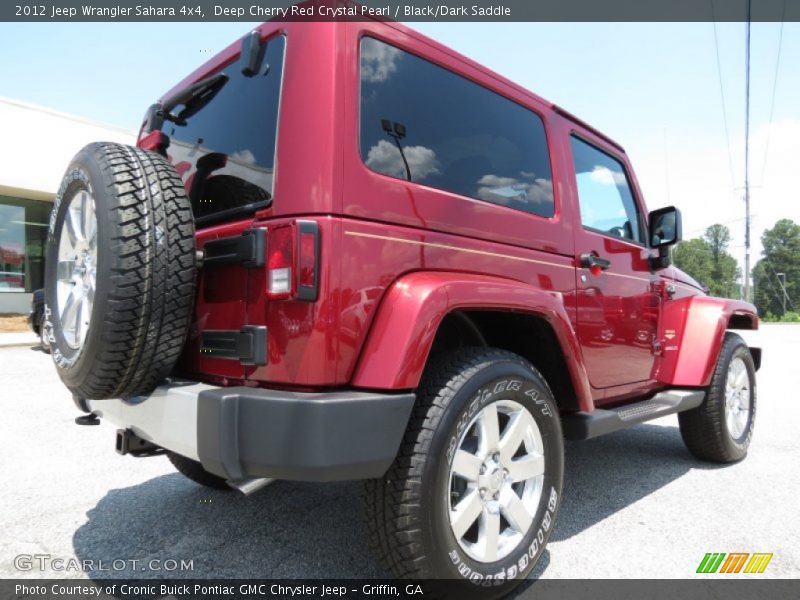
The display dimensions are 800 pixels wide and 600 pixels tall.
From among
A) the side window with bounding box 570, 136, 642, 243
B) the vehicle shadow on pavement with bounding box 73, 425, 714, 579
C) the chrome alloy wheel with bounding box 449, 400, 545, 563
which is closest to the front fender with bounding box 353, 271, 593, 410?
the chrome alloy wheel with bounding box 449, 400, 545, 563

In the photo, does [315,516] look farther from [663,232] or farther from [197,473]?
[663,232]

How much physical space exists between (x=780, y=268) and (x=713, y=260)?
39.0 feet

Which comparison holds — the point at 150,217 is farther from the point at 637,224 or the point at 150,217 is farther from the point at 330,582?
the point at 637,224

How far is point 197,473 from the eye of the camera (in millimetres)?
3035

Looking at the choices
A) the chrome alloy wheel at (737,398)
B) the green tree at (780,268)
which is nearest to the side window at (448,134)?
the chrome alloy wheel at (737,398)

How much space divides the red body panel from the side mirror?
1.42 meters

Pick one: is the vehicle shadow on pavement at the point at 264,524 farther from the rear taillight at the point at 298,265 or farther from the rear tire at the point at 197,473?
the rear taillight at the point at 298,265

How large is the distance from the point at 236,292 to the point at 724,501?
2.91m

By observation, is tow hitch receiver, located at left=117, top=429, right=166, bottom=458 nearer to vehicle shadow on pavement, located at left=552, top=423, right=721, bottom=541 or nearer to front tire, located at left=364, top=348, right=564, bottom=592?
front tire, located at left=364, top=348, right=564, bottom=592

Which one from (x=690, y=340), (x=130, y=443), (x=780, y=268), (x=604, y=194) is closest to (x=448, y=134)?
(x=604, y=194)

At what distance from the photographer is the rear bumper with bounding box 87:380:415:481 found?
5.20 ft

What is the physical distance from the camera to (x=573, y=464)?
3738 mm

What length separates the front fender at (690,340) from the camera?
138 inches

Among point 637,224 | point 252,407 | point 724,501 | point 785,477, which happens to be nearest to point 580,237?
point 637,224
